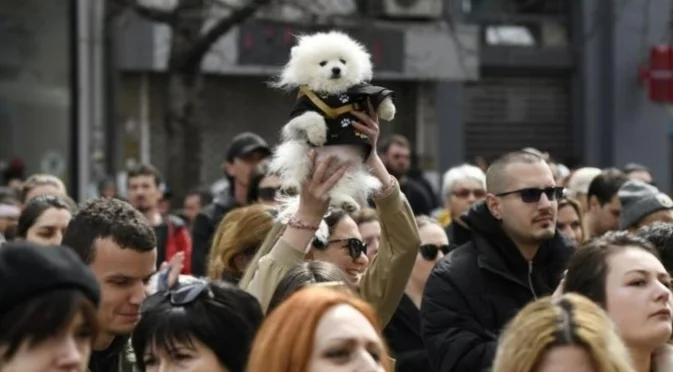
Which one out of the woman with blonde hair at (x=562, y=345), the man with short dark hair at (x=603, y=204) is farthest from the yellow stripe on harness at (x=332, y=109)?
the man with short dark hair at (x=603, y=204)

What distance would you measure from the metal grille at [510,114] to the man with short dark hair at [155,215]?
13793 mm

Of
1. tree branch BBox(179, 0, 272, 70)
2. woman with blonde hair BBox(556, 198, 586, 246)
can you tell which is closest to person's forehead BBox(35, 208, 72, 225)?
woman with blonde hair BBox(556, 198, 586, 246)

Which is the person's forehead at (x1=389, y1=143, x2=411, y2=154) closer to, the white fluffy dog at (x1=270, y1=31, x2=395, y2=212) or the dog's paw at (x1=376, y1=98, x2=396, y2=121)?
the white fluffy dog at (x1=270, y1=31, x2=395, y2=212)

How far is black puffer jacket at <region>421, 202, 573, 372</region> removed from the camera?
271 inches

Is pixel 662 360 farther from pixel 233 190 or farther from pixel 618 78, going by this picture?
pixel 618 78

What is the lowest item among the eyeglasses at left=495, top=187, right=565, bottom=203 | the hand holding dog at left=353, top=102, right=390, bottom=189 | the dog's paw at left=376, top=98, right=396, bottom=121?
the eyeglasses at left=495, top=187, right=565, bottom=203

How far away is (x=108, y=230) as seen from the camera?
5609 mm

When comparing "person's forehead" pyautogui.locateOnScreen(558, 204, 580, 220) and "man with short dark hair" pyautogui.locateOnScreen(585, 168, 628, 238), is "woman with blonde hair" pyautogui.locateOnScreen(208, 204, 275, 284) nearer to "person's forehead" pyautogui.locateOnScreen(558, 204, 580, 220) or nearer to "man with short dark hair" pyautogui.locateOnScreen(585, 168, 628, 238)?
"person's forehead" pyautogui.locateOnScreen(558, 204, 580, 220)

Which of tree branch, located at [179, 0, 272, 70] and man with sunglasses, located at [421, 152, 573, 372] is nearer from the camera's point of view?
man with sunglasses, located at [421, 152, 573, 372]

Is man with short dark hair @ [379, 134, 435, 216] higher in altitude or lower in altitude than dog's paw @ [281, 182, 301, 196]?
lower

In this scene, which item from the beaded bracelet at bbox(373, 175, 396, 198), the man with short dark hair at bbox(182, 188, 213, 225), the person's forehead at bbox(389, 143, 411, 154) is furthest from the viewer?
the man with short dark hair at bbox(182, 188, 213, 225)

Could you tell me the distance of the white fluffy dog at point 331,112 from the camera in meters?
5.87

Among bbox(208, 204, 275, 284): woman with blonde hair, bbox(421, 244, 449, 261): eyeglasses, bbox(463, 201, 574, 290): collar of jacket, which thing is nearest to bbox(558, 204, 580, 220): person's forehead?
bbox(421, 244, 449, 261): eyeglasses

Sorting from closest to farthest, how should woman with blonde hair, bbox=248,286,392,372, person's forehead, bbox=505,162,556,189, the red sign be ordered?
woman with blonde hair, bbox=248,286,392,372, person's forehead, bbox=505,162,556,189, the red sign
